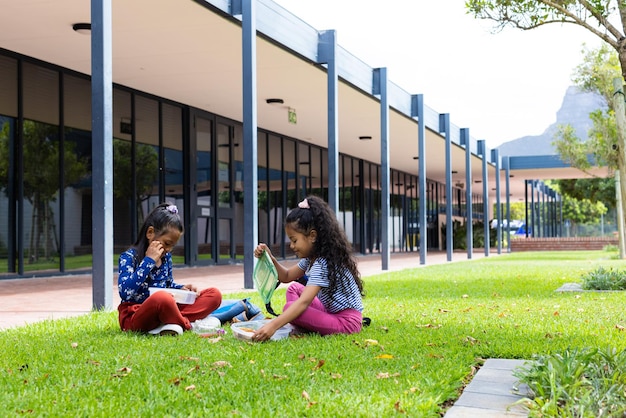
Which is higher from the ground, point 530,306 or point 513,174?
point 513,174

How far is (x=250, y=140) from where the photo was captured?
33.2 ft

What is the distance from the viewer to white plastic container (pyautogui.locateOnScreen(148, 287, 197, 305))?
17.5 feet

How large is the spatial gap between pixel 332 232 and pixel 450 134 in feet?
57.0

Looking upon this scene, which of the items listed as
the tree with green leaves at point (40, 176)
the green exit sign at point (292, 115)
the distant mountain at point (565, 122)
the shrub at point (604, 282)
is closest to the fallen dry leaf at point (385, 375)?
the shrub at point (604, 282)

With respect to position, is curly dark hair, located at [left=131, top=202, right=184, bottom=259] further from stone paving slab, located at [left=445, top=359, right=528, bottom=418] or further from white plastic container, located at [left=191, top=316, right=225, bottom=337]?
stone paving slab, located at [left=445, top=359, right=528, bottom=418]

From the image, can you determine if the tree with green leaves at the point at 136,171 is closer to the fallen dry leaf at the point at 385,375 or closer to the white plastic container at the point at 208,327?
the white plastic container at the point at 208,327

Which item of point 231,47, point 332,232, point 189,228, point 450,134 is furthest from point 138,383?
point 450,134

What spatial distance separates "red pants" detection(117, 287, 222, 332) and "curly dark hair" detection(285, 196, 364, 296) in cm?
113

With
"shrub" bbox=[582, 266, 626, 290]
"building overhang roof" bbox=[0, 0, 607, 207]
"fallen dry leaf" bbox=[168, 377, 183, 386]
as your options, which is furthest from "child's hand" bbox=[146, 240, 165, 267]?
"shrub" bbox=[582, 266, 626, 290]

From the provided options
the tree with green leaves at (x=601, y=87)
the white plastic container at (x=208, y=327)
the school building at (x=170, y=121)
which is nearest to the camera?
the white plastic container at (x=208, y=327)

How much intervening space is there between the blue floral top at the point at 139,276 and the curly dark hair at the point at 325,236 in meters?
1.11

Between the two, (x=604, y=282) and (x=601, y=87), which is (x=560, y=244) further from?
(x=604, y=282)

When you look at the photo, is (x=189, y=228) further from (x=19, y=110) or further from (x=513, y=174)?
(x=513, y=174)

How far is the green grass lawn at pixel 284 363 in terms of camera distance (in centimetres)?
322
